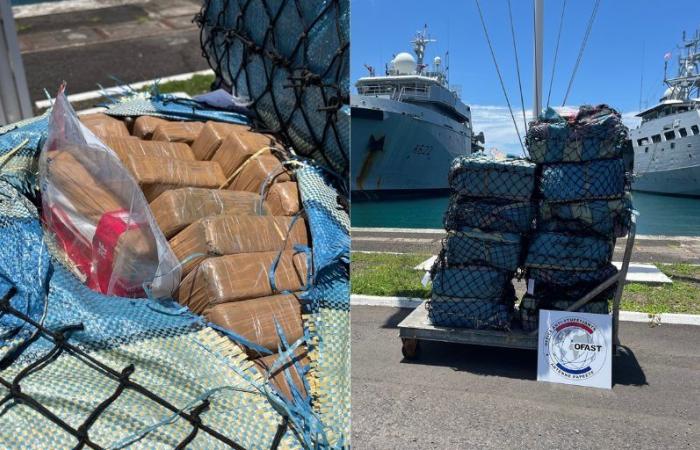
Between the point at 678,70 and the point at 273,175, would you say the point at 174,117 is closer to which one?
the point at 273,175

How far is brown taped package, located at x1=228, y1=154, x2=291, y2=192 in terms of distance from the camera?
2.97m

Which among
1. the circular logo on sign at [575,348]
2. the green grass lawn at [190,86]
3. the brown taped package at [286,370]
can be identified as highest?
the green grass lawn at [190,86]

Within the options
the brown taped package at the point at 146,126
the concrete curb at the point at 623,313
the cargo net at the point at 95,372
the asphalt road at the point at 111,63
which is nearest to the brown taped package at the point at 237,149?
the brown taped package at the point at 146,126

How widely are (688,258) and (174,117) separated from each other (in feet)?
10.1

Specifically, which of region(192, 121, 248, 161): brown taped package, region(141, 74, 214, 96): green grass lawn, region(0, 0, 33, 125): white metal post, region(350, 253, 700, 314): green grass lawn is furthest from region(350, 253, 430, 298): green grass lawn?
region(141, 74, 214, 96): green grass lawn

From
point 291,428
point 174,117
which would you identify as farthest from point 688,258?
point 174,117

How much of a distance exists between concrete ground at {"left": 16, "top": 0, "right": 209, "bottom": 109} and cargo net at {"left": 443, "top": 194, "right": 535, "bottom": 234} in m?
8.17

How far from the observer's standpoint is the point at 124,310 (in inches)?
83.4

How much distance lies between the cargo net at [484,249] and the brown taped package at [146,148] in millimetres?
1825

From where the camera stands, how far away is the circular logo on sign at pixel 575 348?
1201 millimetres

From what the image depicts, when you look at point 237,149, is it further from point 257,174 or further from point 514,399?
point 514,399

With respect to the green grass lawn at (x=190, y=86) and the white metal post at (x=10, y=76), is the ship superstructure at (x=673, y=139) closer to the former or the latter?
the white metal post at (x=10, y=76)

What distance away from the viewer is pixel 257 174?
2990 millimetres

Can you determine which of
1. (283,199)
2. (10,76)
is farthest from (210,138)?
(10,76)
